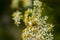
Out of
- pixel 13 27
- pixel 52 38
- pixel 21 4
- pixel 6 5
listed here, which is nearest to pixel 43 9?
pixel 52 38

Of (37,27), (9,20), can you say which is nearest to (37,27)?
(37,27)

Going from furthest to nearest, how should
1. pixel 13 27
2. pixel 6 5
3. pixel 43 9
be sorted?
pixel 6 5, pixel 13 27, pixel 43 9

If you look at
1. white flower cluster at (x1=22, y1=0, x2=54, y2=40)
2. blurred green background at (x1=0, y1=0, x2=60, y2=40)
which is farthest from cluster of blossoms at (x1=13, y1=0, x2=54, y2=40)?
blurred green background at (x1=0, y1=0, x2=60, y2=40)

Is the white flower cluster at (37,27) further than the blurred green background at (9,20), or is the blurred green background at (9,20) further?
the blurred green background at (9,20)

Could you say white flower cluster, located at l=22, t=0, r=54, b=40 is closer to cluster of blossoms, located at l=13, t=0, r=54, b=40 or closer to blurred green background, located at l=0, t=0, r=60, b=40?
cluster of blossoms, located at l=13, t=0, r=54, b=40

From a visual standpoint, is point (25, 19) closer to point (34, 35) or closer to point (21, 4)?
point (34, 35)

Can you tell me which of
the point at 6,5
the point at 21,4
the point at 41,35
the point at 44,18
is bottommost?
the point at 41,35

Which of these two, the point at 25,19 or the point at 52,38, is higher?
the point at 25,19

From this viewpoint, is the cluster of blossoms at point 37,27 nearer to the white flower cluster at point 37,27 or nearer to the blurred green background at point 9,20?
the white flower cluster at point 37,27

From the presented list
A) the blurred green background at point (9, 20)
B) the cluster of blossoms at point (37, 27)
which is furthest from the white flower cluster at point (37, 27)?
the blurred green background at point (9, 20)

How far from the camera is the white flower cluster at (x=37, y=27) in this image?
1.35 meters

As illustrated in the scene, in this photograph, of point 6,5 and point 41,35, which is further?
point 6,5

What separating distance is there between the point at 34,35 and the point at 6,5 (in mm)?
1185

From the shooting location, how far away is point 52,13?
1.58m
